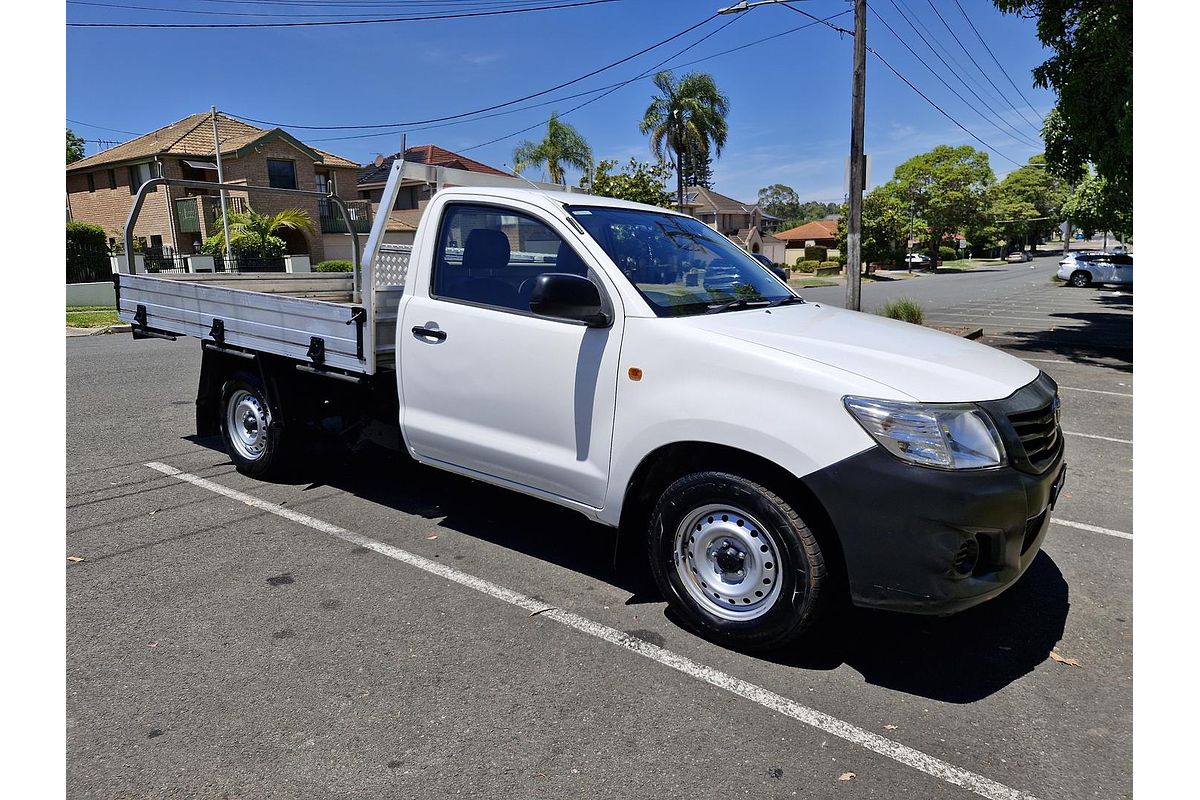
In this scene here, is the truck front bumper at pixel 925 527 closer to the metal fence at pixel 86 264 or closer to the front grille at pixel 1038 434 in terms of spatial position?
the front grille at pixel 1038 434

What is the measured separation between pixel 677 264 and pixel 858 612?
206cm

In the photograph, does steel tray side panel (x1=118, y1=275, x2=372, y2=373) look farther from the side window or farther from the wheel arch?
the wheel arch

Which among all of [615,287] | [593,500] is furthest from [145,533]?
[615,287]

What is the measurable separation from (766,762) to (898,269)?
7145 cm

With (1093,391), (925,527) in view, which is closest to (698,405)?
(925,527)

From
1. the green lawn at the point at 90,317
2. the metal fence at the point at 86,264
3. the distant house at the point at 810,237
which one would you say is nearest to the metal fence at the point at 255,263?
the metal fence at the point at 86,264

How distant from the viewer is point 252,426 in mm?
6328

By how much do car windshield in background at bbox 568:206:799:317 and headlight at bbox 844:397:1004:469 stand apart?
3.78 feet

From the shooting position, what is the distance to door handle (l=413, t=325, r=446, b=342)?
15.2 ft

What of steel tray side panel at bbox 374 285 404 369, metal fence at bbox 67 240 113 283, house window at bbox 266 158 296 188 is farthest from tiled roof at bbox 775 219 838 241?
steel tray side panel at bbox 374 285 404 369

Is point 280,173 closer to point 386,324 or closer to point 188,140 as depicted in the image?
point 188,140

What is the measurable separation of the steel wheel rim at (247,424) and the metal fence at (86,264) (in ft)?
86.3

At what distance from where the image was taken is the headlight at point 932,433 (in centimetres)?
324

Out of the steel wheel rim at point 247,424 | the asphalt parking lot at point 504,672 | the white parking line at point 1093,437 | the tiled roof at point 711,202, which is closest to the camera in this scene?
the asphalt parking lot at point 504,672
